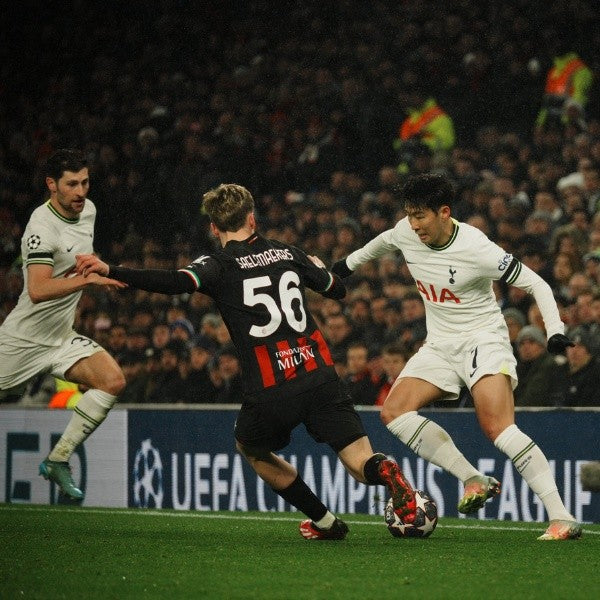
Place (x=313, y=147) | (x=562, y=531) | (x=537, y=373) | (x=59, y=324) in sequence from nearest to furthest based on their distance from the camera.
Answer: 1. (x=562, y=531)
2. (x=59, y=324)
3. (x=537, y=373)
4. (x=313, y=147)

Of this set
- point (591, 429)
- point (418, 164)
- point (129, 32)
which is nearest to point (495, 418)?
point (591, 429)

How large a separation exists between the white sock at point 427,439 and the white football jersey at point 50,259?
2070 millimetres

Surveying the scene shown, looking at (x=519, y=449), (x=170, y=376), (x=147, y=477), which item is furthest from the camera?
(x=170, y=376)

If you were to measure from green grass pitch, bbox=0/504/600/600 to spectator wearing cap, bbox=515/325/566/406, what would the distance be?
75.2 inches

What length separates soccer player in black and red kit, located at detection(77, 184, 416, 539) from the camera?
602cm

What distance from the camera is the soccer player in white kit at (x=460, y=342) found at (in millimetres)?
6473

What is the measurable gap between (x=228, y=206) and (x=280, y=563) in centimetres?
171

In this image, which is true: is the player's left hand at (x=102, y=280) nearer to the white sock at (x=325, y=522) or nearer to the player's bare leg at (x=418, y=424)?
the white sock at (x=325, y=522)

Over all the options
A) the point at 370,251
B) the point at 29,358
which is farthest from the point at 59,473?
the point at 370,251

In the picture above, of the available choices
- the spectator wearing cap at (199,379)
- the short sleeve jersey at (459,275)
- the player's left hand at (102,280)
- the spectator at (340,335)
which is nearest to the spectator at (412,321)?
the spectator at (340,335)

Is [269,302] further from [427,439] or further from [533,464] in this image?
[533,464]

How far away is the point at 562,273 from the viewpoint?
1064cm

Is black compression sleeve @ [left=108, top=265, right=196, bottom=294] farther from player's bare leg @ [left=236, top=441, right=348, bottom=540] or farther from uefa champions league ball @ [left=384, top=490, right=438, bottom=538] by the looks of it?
uefa champions league ball @ [left=384, top=490, right=438, bottom=538]

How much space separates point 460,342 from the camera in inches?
266
